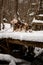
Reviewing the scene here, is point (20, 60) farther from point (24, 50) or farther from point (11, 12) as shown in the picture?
point (11, 12)

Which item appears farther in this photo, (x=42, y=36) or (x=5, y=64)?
(x=5, y=64)

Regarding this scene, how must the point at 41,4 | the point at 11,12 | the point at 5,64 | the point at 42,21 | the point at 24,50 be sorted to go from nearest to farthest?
the point at 5,64, the point at 24,50, the point at 42,21, the point at 41,4, the point at 11,12

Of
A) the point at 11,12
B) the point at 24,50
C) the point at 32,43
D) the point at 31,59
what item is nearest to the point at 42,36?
the point at 32,43

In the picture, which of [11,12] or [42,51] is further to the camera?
[11,12]

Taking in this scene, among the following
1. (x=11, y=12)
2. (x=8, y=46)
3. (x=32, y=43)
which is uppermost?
(x=32, y=43)

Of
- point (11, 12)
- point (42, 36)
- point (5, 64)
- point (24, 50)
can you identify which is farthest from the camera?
point (11, 12)

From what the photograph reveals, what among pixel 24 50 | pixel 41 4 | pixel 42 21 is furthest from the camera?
pixel 41 4

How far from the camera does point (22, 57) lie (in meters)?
11.6

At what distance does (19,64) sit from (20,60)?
1.45 ft

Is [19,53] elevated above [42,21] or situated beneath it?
situated beneath

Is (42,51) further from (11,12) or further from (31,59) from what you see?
(11,12)

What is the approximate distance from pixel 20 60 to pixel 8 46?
3.71 ft

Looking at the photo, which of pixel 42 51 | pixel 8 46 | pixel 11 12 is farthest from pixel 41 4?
pixel 11 12

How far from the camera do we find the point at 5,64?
10.5m
